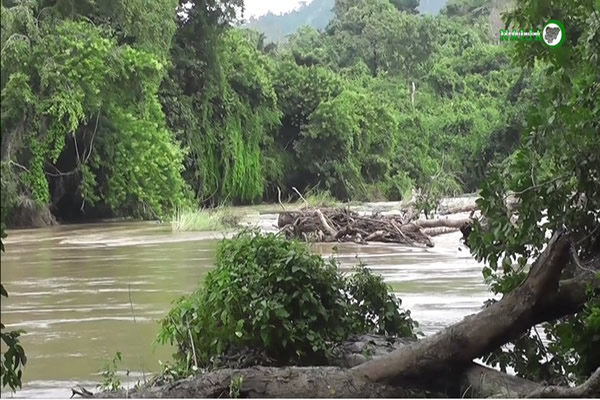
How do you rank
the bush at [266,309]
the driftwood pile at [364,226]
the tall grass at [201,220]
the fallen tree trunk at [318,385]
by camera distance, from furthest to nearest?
1. the driftwood pile at [364,226]
2. the tall grass at [201,220]
3. the bush at [266,309]
4. the fallen tree trunk at [318,385]

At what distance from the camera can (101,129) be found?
8023 millimetres

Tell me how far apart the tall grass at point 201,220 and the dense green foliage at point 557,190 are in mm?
3598

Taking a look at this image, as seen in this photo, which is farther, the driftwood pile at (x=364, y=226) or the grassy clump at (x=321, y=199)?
the grassy clump at (x=321, y=199)

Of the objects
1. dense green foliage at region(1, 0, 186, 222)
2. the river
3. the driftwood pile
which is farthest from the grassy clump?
the river

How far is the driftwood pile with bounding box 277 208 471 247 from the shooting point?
22.4ft

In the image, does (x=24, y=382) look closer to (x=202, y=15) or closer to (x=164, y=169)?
(x=164, y=169)

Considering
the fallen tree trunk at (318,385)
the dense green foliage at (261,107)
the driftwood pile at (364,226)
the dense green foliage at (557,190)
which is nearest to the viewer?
the fallen tree trunk at (318,385)

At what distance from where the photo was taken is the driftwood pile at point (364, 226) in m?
6.82

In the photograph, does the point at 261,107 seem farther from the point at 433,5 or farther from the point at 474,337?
the point at 474,337

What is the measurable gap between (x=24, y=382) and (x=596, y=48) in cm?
165

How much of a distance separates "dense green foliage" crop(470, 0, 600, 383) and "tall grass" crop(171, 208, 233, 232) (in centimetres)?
360

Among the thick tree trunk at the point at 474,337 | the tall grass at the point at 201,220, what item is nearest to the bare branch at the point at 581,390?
the thick tree trunk at the point at 474,337

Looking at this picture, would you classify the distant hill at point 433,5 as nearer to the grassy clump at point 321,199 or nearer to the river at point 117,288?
the river at point 117,288

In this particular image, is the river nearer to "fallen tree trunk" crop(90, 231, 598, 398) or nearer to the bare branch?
"fallen tree trunk" crop(90, 231, 598, 398)
